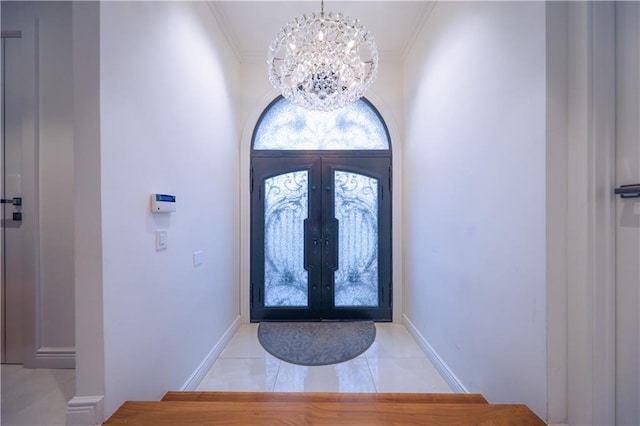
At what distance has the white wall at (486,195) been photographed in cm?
125

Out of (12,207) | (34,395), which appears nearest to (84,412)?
(34,395)

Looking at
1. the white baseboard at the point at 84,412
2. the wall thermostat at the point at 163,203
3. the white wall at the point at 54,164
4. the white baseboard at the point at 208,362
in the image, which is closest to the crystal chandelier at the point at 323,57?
the wall thermostat at the point at 163,203

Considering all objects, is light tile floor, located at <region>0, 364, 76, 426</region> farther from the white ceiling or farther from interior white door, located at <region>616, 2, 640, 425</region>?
the white ceiling

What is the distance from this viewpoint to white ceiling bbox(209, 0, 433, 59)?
2.34 m

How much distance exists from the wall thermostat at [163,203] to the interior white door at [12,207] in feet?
3.64

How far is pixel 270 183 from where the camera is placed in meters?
3.14

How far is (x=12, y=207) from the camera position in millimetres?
1779

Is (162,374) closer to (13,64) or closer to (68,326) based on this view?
(68,326)

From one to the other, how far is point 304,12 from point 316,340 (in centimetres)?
317

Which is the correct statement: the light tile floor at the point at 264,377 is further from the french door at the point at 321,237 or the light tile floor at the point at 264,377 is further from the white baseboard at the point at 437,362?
the french door at the point at 321,237

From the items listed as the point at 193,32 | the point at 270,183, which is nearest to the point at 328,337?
the point at 270,183

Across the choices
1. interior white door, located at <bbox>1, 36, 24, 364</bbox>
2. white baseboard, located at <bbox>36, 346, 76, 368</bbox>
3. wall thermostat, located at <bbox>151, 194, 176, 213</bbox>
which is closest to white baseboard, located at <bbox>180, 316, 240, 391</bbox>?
white baseboard, located at <bbox>36, 346, 76, 368</bbox>

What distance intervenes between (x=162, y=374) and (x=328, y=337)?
161 cm

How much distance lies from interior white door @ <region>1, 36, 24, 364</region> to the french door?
1830 mm
